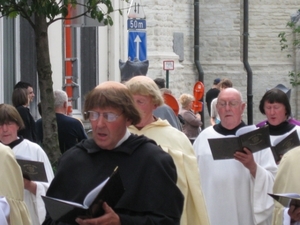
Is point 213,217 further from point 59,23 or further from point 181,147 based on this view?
point 59,23

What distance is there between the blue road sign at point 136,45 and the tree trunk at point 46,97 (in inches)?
238

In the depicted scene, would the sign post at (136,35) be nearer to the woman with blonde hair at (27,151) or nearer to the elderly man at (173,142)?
the woman with blonde hair at (27,151)

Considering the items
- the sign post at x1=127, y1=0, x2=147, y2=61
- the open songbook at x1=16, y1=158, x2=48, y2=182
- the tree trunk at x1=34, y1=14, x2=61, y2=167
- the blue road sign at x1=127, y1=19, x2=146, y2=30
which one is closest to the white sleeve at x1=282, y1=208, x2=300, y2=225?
the open songbook at x1=16, y1=158, x2=48, y2=182

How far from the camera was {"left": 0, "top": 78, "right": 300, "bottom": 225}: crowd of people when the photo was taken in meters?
4.78

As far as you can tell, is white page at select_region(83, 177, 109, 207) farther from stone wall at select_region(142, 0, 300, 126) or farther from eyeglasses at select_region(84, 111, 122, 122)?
stone wall at select_region(142, 0, 300, 126)

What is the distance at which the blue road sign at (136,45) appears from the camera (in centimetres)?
1773

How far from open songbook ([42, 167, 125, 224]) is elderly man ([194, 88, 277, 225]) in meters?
3.43

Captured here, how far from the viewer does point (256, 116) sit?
3462cm

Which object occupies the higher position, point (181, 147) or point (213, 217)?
point (181, 147)

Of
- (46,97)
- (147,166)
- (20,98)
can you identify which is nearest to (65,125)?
(46,97)

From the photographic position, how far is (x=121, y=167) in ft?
15.7

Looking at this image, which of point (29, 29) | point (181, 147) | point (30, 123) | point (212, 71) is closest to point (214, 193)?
point (181, 147)

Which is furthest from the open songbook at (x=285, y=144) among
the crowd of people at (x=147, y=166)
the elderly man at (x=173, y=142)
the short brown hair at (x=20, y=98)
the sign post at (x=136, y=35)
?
the sign post at (x=136, y=35)

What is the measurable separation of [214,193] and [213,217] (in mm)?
215
